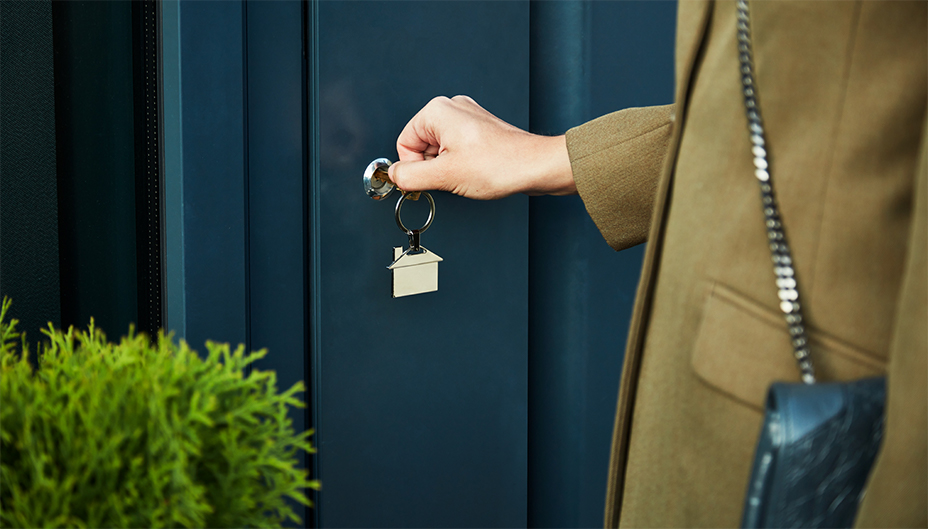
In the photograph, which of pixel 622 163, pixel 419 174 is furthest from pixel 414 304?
pixel 622 163

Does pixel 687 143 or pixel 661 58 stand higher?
pixel 661 58

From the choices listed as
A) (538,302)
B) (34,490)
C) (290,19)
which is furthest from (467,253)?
(34,490)

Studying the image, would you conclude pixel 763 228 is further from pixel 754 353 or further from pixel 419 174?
pixel 419 174

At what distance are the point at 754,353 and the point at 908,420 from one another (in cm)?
13

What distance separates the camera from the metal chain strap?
482 mm

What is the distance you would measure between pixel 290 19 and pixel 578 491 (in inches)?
30.5

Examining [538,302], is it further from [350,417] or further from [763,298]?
[763,298]

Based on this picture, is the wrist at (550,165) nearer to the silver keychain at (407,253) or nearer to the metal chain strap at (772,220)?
the silver keychain at (407,253)

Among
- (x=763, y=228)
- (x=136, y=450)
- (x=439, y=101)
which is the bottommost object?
(x=136, y=450)

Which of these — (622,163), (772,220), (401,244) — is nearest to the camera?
(772,220)

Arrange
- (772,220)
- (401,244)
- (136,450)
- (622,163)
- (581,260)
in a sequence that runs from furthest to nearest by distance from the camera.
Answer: (581,260)
(401,244)
(622,163)
(772,220)
(136,450)

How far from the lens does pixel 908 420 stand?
0.37m

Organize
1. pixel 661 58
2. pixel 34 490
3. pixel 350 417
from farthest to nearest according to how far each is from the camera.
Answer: pixel 661 58 < pixel 350 417 < pixel 34 490

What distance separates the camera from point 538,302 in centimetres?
103
